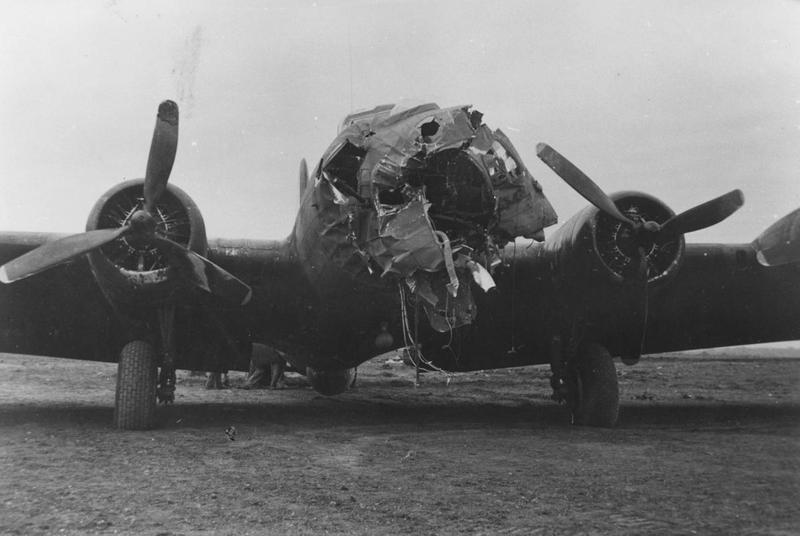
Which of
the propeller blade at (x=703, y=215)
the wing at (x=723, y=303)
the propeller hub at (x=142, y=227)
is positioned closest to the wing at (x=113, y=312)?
the propeller hub at (x=142, y=227)

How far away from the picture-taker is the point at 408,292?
690cm

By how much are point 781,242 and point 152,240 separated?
291 inches

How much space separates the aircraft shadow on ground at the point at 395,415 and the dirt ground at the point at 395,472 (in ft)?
0.14

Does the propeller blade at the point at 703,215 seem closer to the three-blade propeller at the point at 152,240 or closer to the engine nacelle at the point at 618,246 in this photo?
the engine nacelle at the point at 618,246

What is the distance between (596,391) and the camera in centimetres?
945

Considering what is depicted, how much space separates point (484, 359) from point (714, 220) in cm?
437

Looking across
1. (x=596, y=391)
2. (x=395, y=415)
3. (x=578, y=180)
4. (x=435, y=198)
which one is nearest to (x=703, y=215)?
(x=578, y=180)

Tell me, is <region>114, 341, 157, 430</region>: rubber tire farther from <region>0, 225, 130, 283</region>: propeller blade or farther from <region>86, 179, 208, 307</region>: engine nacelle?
<region>0, 225, 130, 283</region>: propeller blade

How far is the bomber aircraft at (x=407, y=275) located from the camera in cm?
624

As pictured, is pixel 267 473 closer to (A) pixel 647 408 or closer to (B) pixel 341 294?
(B) pixel 341 294

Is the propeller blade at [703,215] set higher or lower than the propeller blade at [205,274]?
higher

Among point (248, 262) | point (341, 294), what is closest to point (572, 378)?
point (341, 294)

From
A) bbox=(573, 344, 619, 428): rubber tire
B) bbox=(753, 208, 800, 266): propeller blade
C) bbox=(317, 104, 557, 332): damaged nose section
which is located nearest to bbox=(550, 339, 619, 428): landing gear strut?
bbox=(573, 344, 619, 428): rubber tire

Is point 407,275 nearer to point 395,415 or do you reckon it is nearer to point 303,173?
point 395,415
